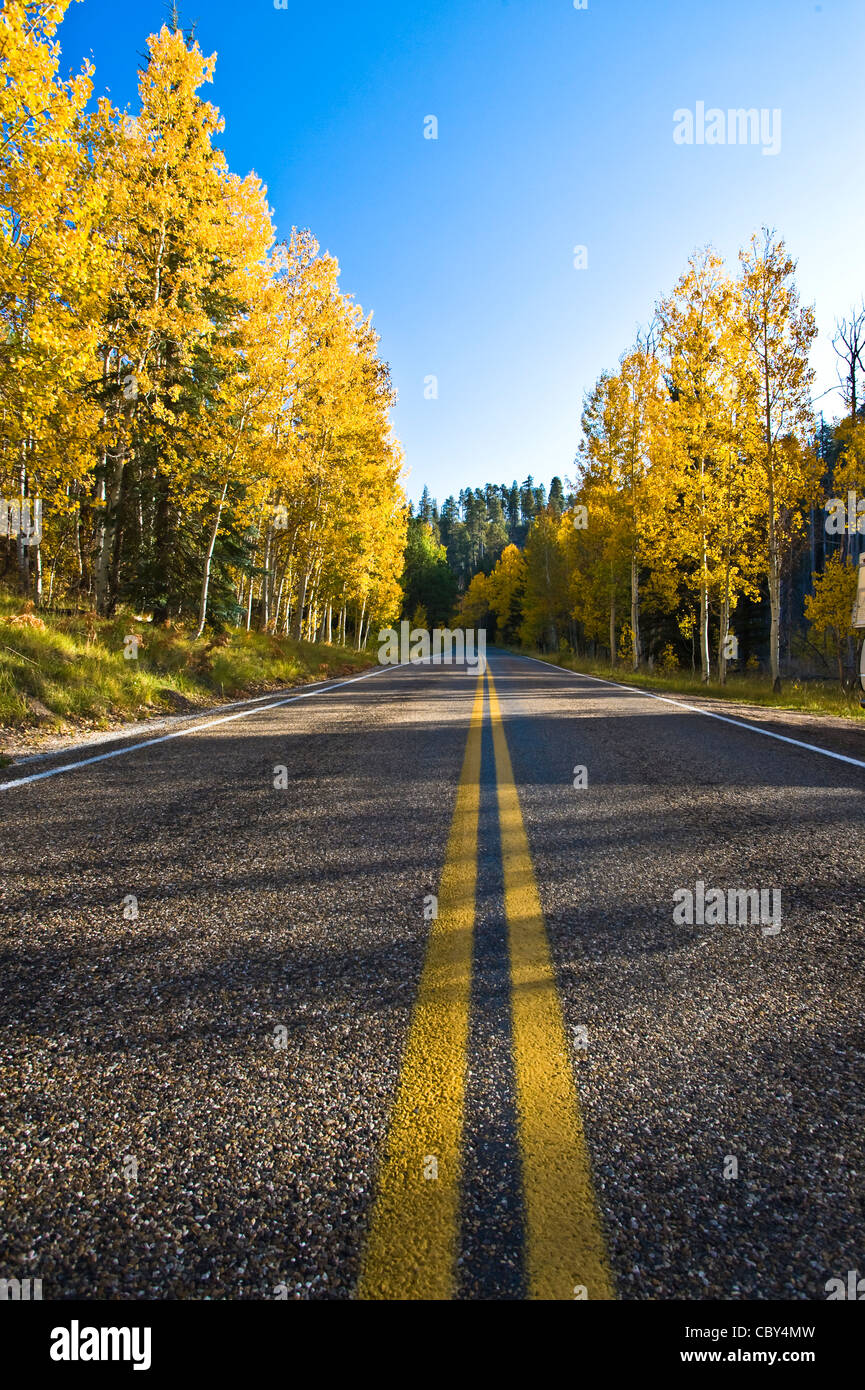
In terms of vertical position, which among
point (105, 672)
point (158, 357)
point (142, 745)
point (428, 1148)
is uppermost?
point (158, 357)

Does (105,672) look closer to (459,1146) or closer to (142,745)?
(142,745)

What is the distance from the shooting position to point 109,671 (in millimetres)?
10531

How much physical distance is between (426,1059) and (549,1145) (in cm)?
42

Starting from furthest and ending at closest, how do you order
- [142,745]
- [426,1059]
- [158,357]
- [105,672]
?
1. [158,357]
2. [105,672]
3. [142,745]
4. [426,1059]

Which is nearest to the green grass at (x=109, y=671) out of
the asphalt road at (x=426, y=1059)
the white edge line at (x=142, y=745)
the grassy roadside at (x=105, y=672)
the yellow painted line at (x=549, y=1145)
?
the grassy roadside at (x=105, y=672)

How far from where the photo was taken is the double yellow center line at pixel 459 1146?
1257mm

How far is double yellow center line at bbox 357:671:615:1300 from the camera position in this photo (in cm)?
126

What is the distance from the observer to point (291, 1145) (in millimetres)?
1562

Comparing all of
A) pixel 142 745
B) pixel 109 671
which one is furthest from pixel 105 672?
pixel 142 745

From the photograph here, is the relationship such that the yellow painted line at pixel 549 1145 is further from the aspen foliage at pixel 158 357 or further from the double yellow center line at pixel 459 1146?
the aspen foliage at pixel 158 357

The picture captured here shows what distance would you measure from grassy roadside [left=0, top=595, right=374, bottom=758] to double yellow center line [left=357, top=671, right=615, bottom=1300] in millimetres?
6751

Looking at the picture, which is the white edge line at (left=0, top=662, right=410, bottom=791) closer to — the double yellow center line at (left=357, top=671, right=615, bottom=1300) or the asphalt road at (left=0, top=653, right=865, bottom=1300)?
the asphalt road at (left=0, top=653, right=865, bottom=1300)
